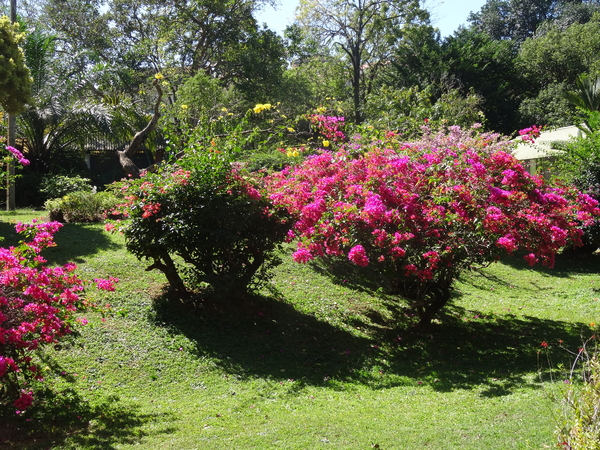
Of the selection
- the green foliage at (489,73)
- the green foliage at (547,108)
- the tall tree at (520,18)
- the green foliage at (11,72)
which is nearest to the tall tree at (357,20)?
the green foliage at (489,73)

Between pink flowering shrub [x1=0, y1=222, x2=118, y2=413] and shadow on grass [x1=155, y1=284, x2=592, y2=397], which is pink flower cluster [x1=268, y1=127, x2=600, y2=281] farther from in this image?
pink flowering shrub [x1=0, y1=222, x2=118, y2=413]

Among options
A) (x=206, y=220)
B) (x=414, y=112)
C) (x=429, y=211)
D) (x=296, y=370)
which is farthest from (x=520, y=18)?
(x=296, y=370)

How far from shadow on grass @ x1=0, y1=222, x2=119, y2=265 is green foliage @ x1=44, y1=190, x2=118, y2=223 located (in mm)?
475

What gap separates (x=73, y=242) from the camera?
10.2 m

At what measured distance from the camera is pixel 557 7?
45.5 m

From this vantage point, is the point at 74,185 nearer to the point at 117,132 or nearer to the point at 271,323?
the point at 117,132

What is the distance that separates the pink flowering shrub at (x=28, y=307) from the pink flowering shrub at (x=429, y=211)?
3024 millimetres

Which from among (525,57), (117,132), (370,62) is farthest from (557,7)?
(117,132)

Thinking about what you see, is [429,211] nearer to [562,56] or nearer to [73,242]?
[73,242]

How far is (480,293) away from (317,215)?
5.66m

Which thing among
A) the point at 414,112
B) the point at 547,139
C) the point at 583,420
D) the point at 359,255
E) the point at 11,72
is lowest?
the point at 583,420

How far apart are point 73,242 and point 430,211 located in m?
6.94

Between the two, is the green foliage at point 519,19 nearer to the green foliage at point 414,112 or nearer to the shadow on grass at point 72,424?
the green foliage at point 414,112

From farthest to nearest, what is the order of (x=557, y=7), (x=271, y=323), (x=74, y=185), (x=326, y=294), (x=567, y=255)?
1. (x=557, y=7)
2. (x=567, y=255)
3. (x=74, y=185)
4. (x=326, y=294)
5. (x=271, y=323)
